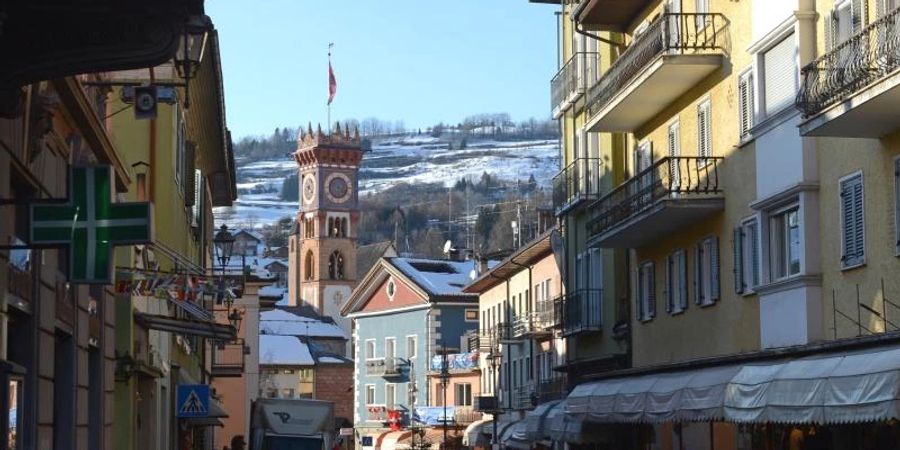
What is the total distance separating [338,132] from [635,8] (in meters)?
164

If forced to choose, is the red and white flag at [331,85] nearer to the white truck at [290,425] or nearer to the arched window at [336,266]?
the arched window at [336,266]

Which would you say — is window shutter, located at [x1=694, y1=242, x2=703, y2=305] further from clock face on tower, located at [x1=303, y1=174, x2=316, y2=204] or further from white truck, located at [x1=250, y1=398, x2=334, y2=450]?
clock face on tower, located at [x1=303, y1=174, x2=316, y2=204]

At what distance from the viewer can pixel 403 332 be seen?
11281 cm

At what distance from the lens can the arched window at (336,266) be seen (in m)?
191

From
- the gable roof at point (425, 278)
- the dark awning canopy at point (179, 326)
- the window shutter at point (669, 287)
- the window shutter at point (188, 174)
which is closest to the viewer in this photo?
the dark awning canopy at point (179, 326)

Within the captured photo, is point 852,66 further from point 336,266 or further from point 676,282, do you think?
point 336,266

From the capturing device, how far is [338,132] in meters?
198

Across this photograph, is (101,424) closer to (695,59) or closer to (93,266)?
(93,266)

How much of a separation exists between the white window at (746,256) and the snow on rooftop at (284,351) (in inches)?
4024

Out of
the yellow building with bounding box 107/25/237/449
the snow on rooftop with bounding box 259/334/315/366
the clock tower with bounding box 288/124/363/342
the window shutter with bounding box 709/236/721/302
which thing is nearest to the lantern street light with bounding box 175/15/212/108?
the yellow building with bounding box 107/25/237/449

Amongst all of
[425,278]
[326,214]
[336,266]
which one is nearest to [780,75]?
[425,278]

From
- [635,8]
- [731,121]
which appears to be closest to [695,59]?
Answer: [731,121]

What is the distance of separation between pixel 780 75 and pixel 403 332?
291ft

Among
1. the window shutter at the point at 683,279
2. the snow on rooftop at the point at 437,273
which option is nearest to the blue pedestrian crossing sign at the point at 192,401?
the window shutter at the point at 683,279
